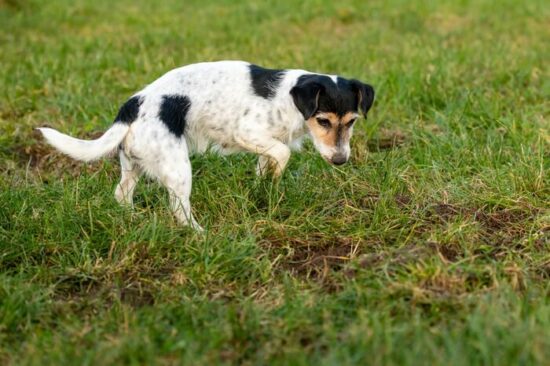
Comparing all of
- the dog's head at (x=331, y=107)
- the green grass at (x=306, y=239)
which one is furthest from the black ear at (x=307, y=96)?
the green grass at (x=306, y=239)

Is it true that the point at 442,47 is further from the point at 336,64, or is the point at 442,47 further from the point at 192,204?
the point at 192,204

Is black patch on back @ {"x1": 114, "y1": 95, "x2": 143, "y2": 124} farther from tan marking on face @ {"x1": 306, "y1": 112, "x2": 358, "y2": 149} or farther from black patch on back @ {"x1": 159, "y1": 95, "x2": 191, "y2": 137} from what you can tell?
tan marking on face @ {"x1": 306, "y1": 112, "x2": 358, "y2": 149}

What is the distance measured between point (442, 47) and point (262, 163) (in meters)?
4.72

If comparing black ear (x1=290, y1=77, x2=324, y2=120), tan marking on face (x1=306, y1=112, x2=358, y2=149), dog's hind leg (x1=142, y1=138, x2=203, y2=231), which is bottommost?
dog's hind leg (x1=142, y1=138, x2=203, y2=231)

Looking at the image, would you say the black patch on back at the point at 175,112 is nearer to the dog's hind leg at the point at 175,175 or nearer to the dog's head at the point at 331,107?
the dog's hind leg at the point at 175,175

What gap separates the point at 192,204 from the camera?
5371mm

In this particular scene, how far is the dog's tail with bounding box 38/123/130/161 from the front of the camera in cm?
503

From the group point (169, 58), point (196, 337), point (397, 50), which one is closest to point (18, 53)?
point (169, 58)

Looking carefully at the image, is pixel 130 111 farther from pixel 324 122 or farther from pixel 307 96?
pixel 324 122

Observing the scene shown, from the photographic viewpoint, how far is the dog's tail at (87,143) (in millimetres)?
5027

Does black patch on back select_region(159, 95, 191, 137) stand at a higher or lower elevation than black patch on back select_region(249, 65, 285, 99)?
lower

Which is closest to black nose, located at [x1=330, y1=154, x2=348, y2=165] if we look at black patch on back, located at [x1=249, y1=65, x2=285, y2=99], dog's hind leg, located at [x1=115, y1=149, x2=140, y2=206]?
black patch on back, located at [x1=249, y1=65, x2=285, y2=99]

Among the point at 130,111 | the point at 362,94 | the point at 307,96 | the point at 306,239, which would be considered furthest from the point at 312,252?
the point at 130,111

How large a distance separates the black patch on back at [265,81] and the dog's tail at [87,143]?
2.98 feet
